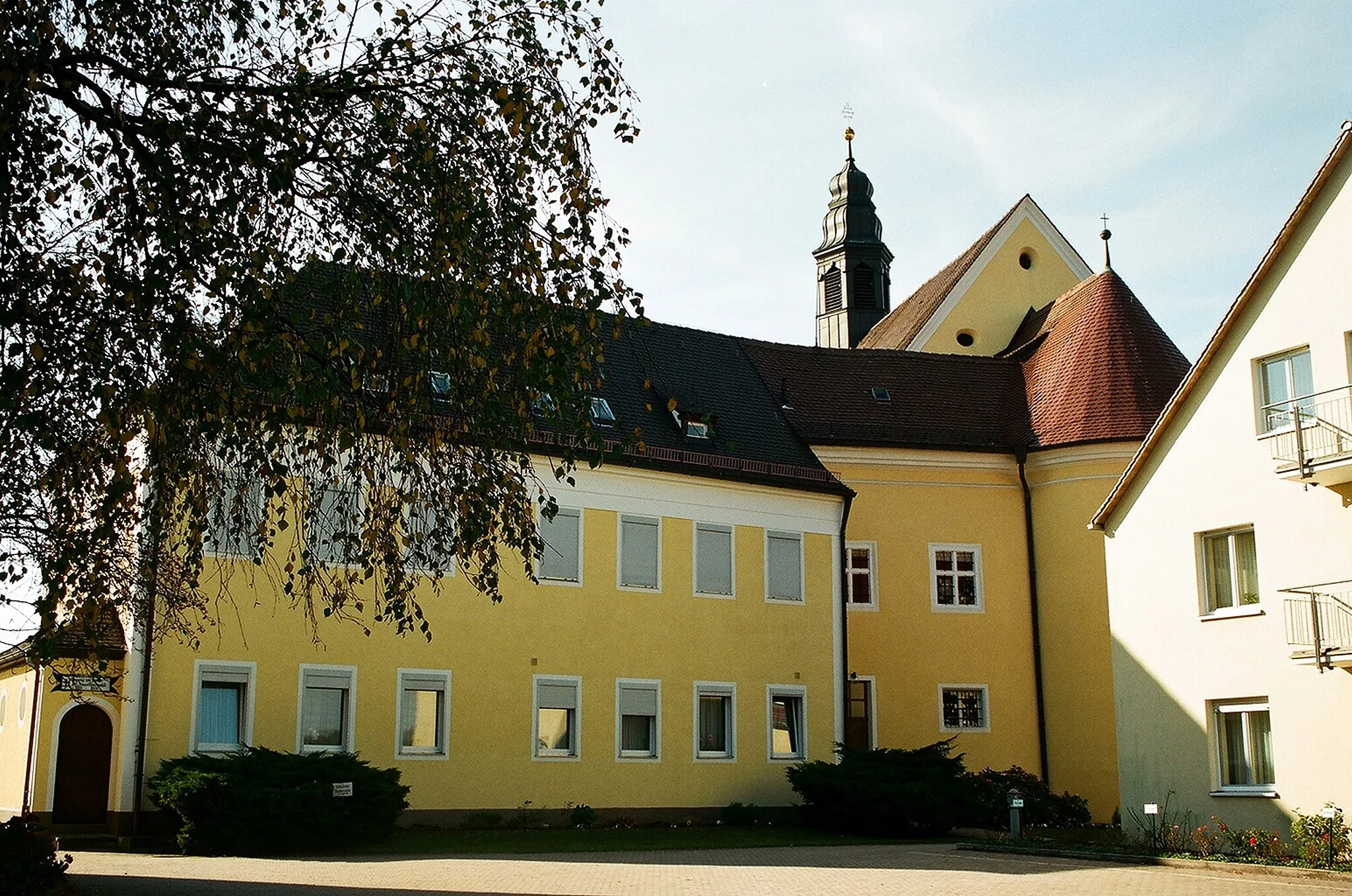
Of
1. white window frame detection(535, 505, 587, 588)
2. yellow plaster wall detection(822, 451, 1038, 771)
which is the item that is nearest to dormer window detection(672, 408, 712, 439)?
white window frame detection(535, 505, 587, 588)

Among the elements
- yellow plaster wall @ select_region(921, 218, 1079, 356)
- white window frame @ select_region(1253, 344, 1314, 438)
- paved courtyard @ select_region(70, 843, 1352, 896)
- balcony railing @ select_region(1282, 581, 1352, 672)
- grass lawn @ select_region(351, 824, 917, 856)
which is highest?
yellow plaster wall @ select_region(921, 218, 1079, 356)

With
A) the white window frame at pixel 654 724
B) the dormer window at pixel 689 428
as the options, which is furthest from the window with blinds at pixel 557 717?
the dormer window at pixel 689 428

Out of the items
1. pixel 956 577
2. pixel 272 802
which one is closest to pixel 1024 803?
pixel 956 577

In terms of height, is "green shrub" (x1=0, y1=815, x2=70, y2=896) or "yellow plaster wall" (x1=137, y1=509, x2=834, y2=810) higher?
"yellow plaster wall" (x1=137, y1=509, x2=834, y2=810)

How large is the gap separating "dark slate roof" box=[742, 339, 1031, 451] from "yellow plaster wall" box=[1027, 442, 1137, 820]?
4.89 ft

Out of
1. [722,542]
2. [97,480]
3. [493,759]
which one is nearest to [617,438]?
[722,542]

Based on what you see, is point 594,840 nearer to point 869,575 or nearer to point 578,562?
point 578,562

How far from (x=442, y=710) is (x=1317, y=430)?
Answer: 1417 centimetres

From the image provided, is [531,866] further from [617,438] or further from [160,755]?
[617,438]

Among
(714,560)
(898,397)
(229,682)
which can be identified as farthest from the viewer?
(898,397)

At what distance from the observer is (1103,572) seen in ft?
100

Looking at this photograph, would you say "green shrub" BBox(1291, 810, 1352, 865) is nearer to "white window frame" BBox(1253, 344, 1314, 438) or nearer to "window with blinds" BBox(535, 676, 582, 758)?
"white window frame" BBox(1253, 344, 1314, 438)

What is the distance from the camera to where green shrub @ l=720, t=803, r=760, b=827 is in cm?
2670

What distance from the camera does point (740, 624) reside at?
2831 centimetres
